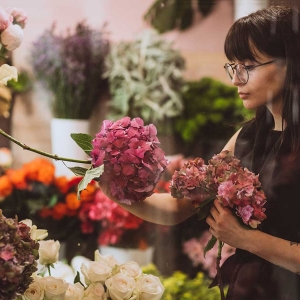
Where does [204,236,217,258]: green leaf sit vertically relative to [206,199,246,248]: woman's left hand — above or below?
below

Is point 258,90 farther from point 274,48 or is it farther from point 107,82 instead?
point 107,82

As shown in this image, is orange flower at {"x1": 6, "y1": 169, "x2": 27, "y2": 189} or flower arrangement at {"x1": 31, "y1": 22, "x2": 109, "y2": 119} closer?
orange flower at {"x1": 6, "y1": 169, "x2": 27, "y2": 189}

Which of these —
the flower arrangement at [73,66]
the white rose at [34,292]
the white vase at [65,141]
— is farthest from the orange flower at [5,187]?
the white rose at [34,292]

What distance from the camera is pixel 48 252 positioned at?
108 centimetres

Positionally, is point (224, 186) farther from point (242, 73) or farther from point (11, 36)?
point (11, 36)

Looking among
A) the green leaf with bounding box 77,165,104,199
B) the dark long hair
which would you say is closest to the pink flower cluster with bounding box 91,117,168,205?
the green leaf with bounding box 77,165,104,199

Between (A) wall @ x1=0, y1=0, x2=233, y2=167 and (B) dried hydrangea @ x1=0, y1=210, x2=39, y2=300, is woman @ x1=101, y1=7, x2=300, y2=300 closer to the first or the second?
(A) wall @ x1=0, y1=0, x2=233, y2=167

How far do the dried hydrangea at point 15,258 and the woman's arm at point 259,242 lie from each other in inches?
14.3

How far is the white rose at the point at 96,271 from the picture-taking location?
103 centimetres

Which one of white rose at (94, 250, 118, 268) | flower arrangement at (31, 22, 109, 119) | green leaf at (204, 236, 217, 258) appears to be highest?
flower arrangement at (31, 22, 109, 119)

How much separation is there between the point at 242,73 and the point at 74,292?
574mm

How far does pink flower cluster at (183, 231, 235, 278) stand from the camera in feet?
3.24

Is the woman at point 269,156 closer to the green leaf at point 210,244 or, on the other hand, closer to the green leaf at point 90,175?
the green leaf at point 210,244

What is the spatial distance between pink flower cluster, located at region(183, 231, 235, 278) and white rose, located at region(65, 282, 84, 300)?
0.86 ft
